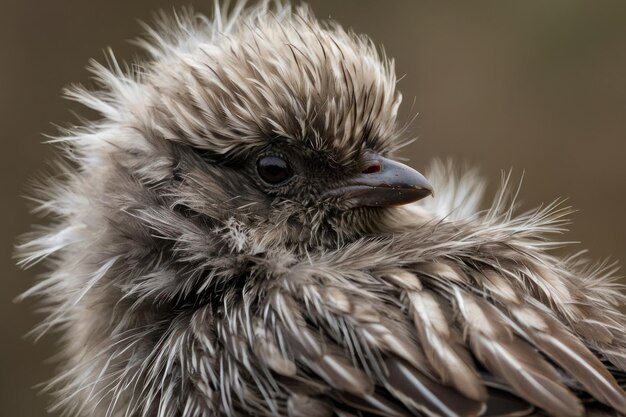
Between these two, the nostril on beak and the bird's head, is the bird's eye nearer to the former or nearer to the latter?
the bird's head

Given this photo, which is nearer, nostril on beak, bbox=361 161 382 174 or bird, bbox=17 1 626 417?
bird, bbox=17 1 626 417

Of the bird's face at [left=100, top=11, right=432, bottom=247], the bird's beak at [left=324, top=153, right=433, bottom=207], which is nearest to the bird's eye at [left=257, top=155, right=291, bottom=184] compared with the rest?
the bird's face at [left=100, top=11, right=432, bottom=247]

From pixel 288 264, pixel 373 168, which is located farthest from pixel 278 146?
pixel 288 264

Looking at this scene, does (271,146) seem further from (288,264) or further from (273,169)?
(288,264)

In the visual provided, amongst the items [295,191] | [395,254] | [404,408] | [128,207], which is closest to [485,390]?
[404,408]

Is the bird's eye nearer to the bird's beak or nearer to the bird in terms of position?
the bird

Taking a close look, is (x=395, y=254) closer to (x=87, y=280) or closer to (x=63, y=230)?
(x=87, y=280)

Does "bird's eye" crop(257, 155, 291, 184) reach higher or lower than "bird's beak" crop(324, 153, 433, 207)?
higher
